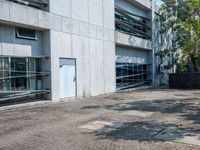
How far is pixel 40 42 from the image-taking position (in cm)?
1536

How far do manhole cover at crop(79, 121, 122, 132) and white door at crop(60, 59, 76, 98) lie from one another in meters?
6.88

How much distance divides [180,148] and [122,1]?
19646 millimetres

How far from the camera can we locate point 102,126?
30.2ft

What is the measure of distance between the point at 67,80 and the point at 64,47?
1.99 metres

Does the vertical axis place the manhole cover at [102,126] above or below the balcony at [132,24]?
below

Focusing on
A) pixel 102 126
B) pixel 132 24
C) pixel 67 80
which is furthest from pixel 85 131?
pixel 132 24

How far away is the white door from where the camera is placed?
1628 centimetres

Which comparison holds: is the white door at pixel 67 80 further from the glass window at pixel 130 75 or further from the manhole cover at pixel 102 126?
the manhole cover at pixel 102 126

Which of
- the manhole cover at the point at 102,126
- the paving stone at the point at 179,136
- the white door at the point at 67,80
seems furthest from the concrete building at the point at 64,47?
the paving stone at the point at 179,136

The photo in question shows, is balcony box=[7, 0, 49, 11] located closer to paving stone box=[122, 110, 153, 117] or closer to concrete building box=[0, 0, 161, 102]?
concrete building box=[0, 0, 161, 102]

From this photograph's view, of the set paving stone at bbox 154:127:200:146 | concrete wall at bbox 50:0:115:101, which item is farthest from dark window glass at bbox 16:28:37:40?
paving stone at bbox 154:127:200:146

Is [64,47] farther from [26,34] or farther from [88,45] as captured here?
[88,45]

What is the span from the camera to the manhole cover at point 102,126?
8.77 m

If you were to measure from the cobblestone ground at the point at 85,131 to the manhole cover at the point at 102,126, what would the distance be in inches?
8.0
